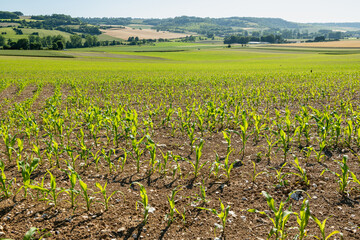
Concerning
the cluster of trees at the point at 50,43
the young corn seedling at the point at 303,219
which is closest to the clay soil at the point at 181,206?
the young corn seedling at the point at 303,219

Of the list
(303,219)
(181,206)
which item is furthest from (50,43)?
(303,219)

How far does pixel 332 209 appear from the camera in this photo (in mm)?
5008

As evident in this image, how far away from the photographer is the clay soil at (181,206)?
4.58 m

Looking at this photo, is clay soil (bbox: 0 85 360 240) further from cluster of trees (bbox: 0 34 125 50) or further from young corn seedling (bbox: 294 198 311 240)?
cluster of trees (bbox: 0 34 125 50)

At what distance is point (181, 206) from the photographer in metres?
5.38

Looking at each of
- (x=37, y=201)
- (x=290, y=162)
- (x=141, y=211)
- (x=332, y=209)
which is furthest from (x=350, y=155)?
(x=37, y=201)

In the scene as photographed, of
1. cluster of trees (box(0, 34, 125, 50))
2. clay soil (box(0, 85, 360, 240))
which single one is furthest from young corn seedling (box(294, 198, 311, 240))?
cluster of trees (box(0, 34, 125, 50))

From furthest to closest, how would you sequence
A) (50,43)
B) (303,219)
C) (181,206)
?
(50,43)
(181,206)
(303,219)

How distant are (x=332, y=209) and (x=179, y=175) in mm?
3348

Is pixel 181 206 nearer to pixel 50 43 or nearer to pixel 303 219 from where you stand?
pixel 303 219

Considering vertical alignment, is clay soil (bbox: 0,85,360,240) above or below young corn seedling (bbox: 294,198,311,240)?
below

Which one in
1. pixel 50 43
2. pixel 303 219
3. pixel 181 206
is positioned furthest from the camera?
pixel 50 43

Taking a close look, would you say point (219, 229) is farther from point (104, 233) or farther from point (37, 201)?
point (37, 201)

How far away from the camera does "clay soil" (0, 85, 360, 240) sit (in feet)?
15.0
